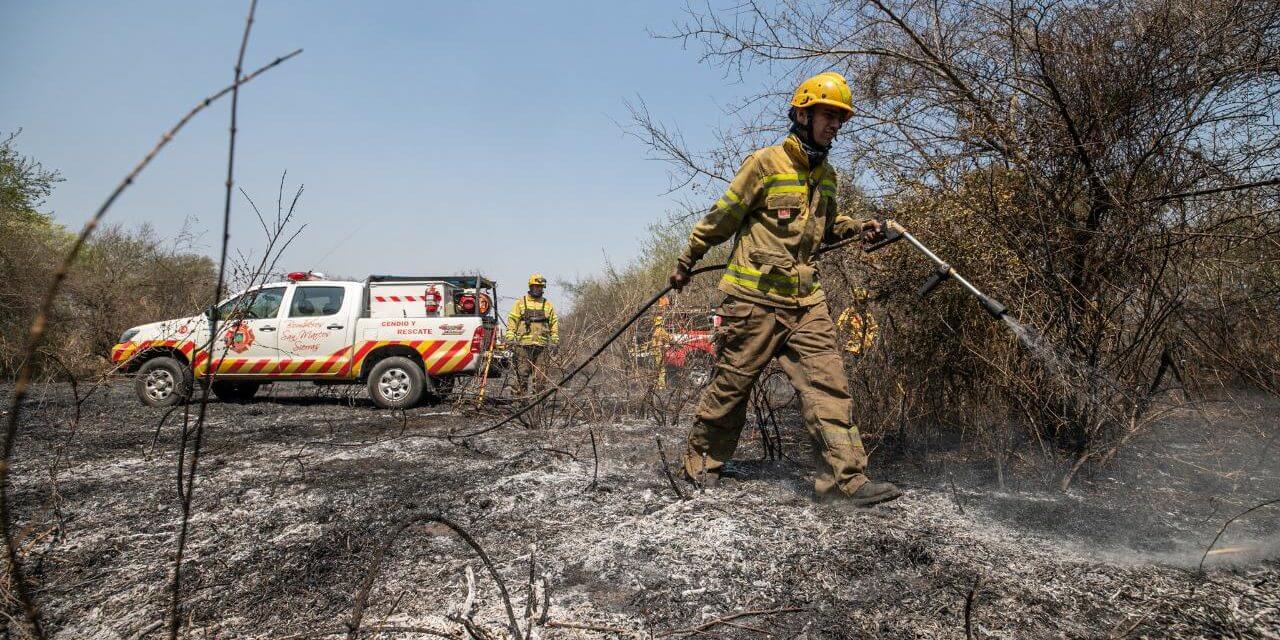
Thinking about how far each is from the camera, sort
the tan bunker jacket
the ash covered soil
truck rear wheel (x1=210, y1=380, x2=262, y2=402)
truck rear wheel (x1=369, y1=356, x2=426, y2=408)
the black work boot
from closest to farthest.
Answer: the ash covered soil, the black work boot, the tan bunker jacket, truck rear wheel (x1=369, y1=356, x2=426, y2=408), truck rear wheel (x1=210, y1=380, x2=262, y2=402)

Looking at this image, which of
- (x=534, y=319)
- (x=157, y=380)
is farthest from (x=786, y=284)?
(x=157, y=380)

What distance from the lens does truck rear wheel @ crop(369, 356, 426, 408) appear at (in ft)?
26.4

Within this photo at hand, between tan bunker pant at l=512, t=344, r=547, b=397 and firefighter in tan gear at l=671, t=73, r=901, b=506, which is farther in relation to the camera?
tan bunker pant at l=512, t=344, r=547, b=397

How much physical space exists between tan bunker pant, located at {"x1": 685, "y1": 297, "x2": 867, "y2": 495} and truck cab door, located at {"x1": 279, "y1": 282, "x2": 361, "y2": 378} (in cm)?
609

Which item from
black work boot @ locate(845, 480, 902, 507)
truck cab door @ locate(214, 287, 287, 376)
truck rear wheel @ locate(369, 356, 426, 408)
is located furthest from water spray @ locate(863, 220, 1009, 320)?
truck cab door @ locate(214, 287, 287, 376)

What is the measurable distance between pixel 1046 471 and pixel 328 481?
13.1 feet

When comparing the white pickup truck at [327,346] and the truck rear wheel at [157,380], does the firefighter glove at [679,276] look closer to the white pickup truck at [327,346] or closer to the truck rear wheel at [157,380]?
the white pickup truck at [327,346]

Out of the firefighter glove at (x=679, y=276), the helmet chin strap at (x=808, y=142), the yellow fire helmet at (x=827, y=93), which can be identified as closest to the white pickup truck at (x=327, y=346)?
the firefighter glove at (x=679, y=276)

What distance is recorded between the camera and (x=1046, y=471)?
3.63m

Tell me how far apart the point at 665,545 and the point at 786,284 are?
1.43 metres

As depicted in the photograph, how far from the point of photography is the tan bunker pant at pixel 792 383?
3191 millimetres

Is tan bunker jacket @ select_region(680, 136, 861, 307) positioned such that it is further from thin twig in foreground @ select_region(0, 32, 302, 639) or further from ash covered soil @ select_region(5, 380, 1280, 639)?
thin twig in foreground @ select_region(0, 32, 302, 639)

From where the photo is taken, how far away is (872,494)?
3117 mm

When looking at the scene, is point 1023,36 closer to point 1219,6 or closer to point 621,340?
point 1219,6
